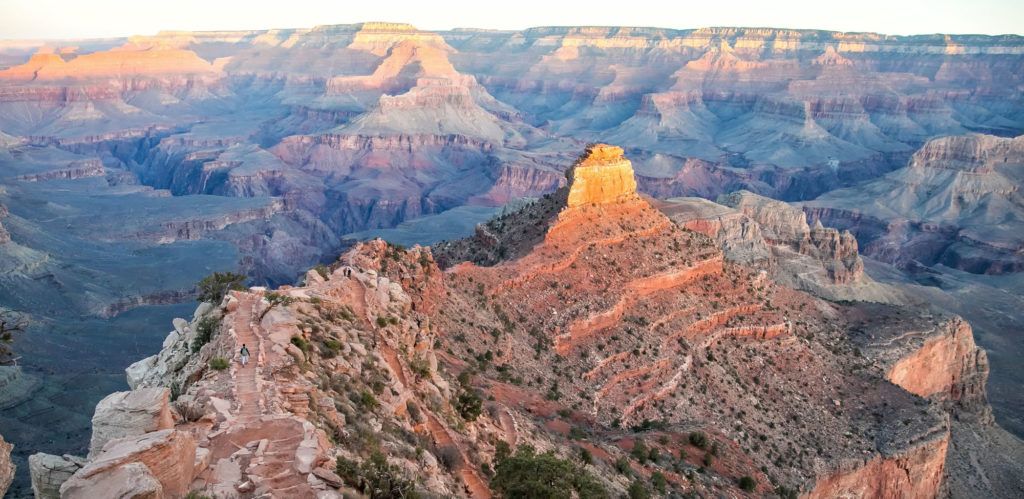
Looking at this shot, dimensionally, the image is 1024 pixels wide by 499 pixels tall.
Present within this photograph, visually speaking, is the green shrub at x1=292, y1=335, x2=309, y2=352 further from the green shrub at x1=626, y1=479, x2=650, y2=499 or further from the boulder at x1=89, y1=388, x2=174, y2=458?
the green shrub at x1=626, y1=479, x2=650, y2=499

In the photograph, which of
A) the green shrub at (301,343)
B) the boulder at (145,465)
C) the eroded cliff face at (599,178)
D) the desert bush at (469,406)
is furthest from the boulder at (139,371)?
the eroded cliff face at (599,178)

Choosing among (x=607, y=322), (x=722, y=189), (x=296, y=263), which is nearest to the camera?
(x=607, y=322)

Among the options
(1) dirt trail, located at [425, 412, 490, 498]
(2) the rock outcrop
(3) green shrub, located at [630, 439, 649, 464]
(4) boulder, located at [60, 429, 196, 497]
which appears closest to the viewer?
(4) boulder, located at [60, 429, 196, 497]

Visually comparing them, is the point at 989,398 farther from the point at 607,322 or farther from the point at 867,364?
the point at 607,322

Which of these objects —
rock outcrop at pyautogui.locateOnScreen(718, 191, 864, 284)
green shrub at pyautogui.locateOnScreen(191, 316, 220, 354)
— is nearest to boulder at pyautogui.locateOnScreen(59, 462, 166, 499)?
green shrub at pyautogui.locateOnScreen(191, 316, 220, 354)

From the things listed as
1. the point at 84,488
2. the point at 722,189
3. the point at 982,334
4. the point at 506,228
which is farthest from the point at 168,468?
the point at 722,189

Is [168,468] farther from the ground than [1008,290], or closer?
farther from the ground
